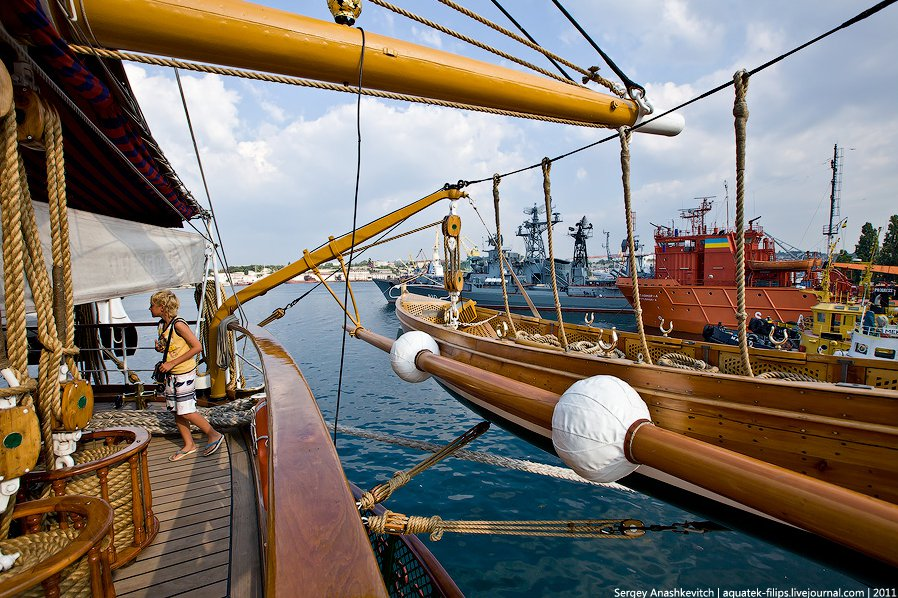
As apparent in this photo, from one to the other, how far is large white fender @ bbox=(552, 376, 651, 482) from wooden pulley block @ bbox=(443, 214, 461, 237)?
4992 mm

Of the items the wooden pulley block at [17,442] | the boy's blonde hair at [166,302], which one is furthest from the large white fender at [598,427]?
→ the boy's blonde hair at [166,302]

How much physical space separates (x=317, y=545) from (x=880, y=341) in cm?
1388

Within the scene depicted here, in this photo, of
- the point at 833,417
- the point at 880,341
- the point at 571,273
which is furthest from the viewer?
the point at 571,273

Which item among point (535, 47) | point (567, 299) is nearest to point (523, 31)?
point (535, 47)

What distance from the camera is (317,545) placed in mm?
707

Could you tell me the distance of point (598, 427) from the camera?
195 cm

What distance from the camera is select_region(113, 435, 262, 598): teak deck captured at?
6.90ft

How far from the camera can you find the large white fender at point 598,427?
6.32ft

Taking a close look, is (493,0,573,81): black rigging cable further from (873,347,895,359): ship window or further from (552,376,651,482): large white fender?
(873,347,895,359): ship window

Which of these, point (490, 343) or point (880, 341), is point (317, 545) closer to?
point (490, 343)

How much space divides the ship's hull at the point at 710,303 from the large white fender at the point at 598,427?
16932mm

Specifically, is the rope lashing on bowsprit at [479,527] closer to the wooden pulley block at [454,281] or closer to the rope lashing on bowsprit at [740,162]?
the rope lashing on bowsprit at [740,162]

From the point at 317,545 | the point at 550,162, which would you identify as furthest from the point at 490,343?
the point at 317,545

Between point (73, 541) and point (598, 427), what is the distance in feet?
7.03
